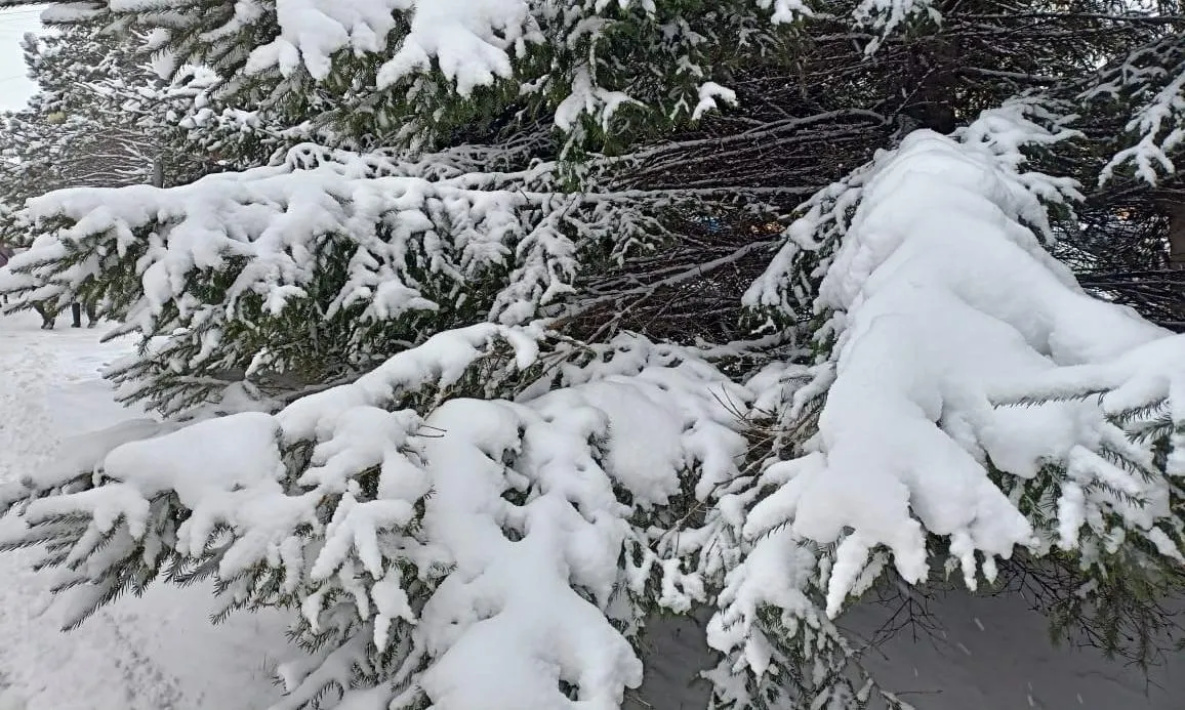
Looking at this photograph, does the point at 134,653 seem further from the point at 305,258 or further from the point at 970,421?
the point at 970,421

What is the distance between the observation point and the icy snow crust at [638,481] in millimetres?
1541

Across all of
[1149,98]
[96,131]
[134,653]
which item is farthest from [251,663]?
[96,131]

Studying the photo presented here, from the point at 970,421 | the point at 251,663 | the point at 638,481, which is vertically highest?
the point at 970,421

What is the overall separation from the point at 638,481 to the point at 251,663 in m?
3.63

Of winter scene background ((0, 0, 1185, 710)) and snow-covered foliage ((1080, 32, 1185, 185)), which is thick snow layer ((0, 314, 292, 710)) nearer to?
winter scene background ((0, 0, 1185, 710))

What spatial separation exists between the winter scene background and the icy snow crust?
0.5 inches

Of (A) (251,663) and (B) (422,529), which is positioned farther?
(A) (251,663)

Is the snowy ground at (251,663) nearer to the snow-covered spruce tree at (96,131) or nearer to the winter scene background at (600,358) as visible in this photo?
the winter scene background at (600,358)

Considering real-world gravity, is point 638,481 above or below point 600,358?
below

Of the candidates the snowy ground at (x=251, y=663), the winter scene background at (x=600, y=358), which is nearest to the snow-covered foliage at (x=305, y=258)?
the winter scene background at (x=600, y=358)

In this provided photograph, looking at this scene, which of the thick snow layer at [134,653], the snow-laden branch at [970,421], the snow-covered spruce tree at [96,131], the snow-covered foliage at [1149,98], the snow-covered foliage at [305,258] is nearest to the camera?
the snow-laden branch at [970,421]

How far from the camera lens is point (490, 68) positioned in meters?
2.53

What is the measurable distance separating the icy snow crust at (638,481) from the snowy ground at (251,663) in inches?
103

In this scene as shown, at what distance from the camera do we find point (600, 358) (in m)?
3.34
